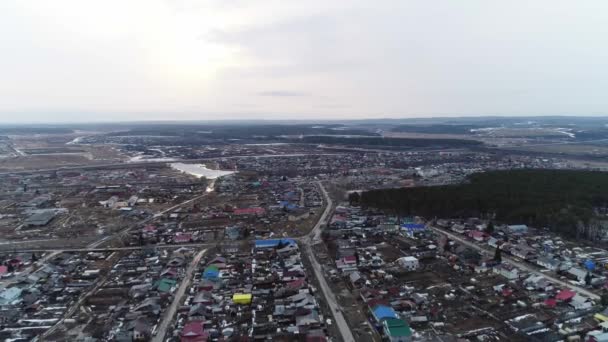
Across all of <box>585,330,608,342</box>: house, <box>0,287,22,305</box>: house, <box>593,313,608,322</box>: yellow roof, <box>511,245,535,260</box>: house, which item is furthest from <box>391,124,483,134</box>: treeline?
<box>0,287,22,305</box>: house

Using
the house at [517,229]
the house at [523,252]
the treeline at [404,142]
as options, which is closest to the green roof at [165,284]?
the house at [523,252]

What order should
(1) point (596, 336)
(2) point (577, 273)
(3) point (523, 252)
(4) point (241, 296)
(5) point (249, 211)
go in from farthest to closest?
(5) point (249, 211) → (3) point (523, 252) → (2) point (577, 273) → (4) point (241, 296) → (1) point (596, 336)

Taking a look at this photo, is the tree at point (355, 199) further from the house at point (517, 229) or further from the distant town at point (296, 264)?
the house at point (517, 229)

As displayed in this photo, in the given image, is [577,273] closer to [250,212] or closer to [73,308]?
[250,212]

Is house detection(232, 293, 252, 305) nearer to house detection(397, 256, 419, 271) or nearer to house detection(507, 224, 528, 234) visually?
house detection(397, 256, 419, 271)

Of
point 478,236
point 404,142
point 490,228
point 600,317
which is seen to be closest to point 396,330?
point 600,317
